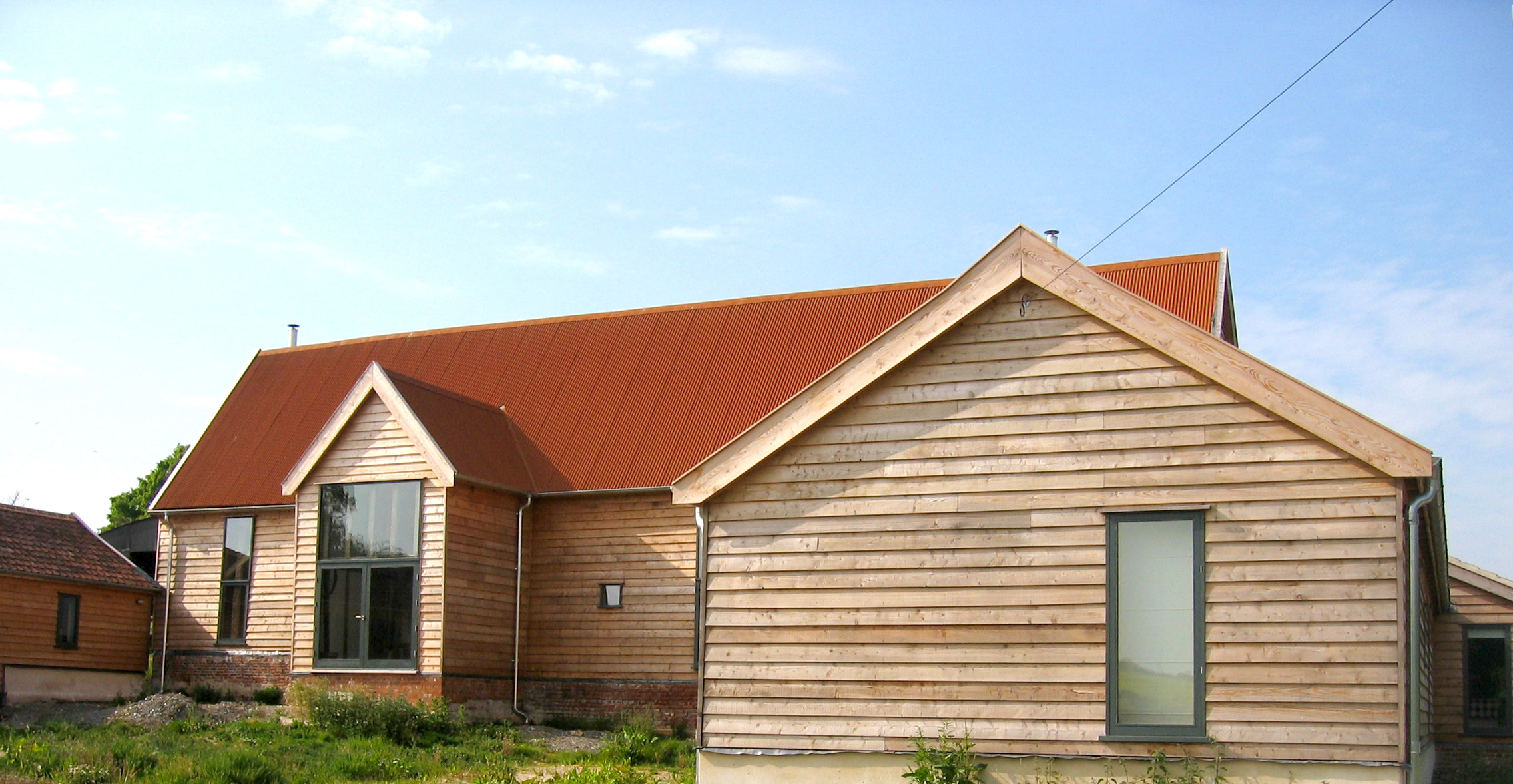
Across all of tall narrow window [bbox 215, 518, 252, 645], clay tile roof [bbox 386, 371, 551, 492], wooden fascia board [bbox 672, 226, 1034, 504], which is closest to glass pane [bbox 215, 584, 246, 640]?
tall narrow window [bbox 215, 518, 252, 645]

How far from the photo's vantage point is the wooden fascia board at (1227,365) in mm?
11336

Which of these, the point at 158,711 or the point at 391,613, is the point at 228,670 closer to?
the point at 158,711

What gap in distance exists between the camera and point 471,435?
81.8 feet

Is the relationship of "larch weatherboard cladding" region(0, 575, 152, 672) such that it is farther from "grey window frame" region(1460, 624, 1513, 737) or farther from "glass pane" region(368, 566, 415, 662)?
"grey window frame" region(1460, 624, 1513, 737)

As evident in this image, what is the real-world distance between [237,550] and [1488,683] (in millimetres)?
23304

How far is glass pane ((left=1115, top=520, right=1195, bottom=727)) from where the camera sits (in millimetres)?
11911

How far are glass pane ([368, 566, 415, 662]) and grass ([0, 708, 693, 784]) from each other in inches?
89.9

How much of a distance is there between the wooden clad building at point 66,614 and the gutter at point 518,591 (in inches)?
368

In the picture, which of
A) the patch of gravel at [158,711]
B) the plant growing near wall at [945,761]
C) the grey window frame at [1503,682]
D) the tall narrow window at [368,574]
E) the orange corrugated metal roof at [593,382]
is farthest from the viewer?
the orange corrugated metal roof at [593,382]

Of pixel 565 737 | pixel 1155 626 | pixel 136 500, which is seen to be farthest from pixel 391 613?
pixel 136 500

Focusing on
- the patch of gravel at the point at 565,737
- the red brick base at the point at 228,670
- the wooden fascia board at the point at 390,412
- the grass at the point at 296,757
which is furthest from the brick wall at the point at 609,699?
the red brick base at the point at 228,670

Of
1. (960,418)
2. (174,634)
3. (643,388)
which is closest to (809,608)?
(960,418)

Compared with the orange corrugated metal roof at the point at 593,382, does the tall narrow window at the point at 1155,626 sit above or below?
below

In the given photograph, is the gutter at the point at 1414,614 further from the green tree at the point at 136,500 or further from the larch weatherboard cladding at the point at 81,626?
the green tree at the point at 136,500
